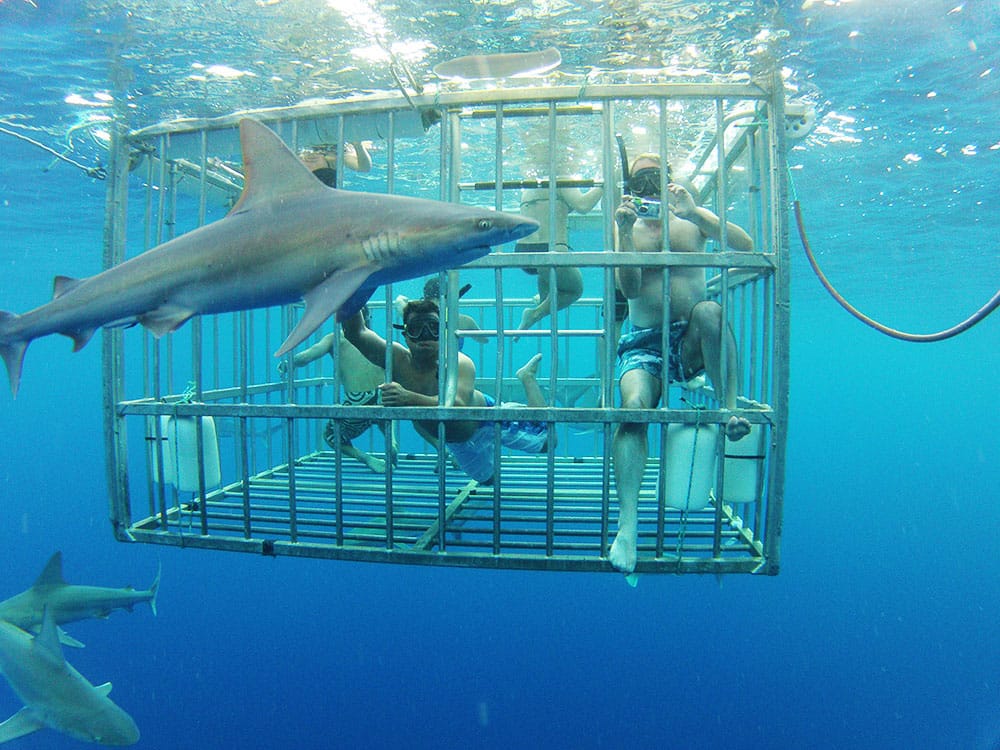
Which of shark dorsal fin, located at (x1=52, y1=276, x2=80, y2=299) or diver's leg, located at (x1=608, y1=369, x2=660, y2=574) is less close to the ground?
shark dorsal fin, located at (x1=52, y1=276, x2=80, y2=299)

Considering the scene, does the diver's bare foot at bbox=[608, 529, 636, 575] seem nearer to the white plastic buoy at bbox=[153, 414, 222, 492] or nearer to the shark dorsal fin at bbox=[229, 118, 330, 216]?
the shark dorsal fin at bbox=[229, 118, 330, 216]

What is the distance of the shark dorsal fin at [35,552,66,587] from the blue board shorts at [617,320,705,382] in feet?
23.4

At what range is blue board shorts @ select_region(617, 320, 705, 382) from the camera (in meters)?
5.22

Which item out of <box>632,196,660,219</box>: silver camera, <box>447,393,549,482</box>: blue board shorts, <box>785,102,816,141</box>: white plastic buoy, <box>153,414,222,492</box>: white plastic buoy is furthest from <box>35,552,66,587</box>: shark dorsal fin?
<box>785,102,816,141</box>: white plastic buoy

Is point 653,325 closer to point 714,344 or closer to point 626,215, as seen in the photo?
point 714,344

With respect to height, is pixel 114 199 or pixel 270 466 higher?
pixel 114 199

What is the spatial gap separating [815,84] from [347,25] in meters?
7.89

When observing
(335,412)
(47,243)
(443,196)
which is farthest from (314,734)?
(47,243)

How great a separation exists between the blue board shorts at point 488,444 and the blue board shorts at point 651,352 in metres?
1.12

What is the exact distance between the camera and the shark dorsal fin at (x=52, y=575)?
23.9 feet

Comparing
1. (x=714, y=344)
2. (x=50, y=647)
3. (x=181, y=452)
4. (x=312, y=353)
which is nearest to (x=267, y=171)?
(x=181, y=452)

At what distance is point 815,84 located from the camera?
10469 mm

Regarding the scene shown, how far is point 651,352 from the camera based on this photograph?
5.38 m

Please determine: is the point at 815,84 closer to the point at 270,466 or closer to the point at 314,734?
the point at 270,466
